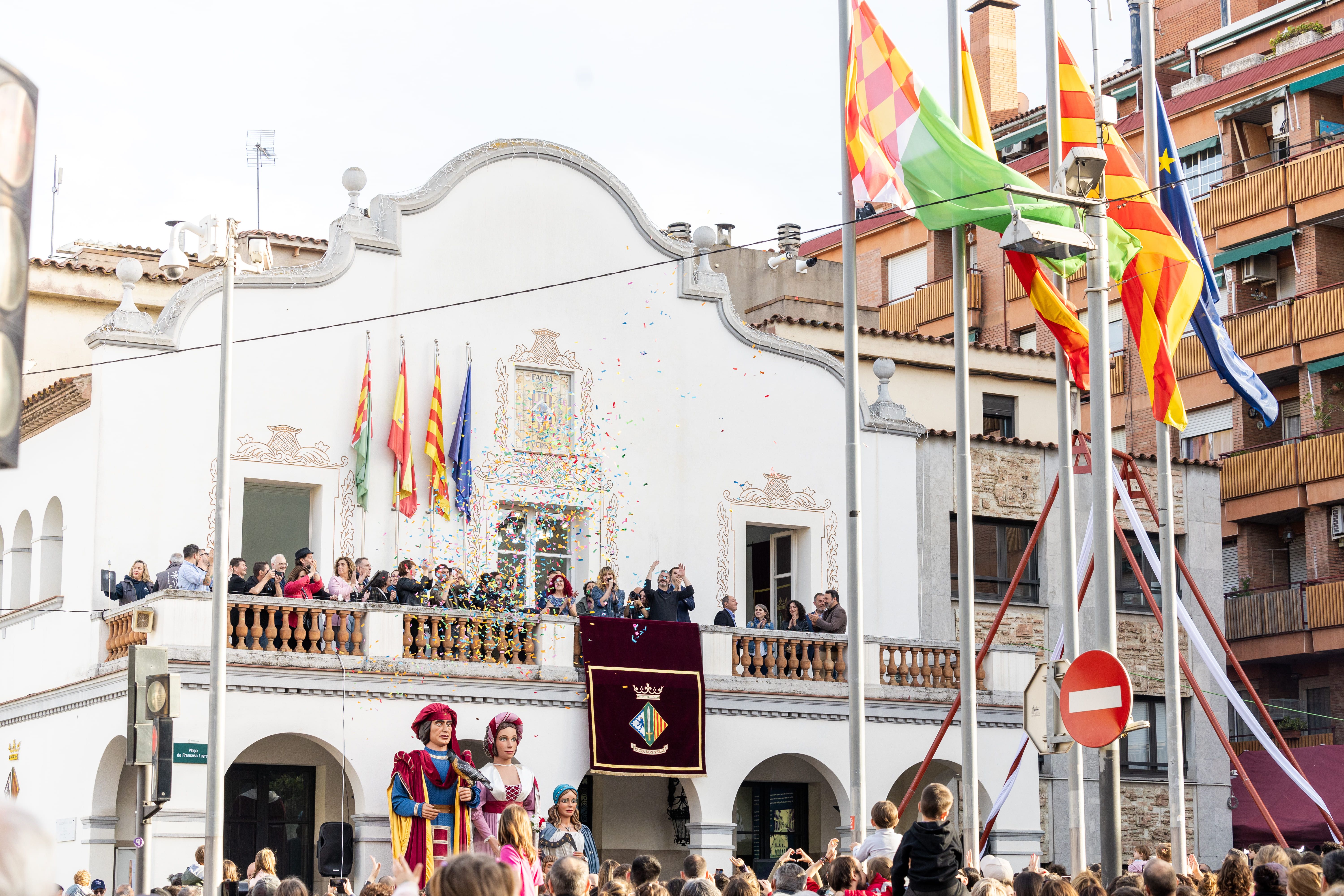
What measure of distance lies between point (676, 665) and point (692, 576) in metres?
2.75

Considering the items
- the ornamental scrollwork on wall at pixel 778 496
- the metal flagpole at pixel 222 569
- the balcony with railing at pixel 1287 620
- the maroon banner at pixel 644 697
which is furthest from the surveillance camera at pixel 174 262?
the balcony with railing at pixel 1287 620

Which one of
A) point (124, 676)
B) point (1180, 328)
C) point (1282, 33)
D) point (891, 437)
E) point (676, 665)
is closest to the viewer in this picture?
point (1180, 328)

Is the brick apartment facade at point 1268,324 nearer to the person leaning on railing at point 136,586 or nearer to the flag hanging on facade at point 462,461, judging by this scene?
the flag hanging on facade at point 462,461

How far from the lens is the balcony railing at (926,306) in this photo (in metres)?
42.4

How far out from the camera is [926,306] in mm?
42812

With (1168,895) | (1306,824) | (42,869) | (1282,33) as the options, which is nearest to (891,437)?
(1306,824)

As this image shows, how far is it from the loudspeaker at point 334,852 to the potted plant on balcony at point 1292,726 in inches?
853

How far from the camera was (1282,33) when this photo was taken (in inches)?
1601

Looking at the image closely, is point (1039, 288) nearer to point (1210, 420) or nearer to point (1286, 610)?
point (1286, 610)

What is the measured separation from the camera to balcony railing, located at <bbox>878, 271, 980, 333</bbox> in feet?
139

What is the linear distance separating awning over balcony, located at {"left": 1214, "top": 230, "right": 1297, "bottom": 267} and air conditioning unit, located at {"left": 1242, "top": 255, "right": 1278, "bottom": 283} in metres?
0.11

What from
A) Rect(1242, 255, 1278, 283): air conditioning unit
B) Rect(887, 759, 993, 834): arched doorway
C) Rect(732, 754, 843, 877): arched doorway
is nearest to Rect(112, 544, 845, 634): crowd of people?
Rect(732, 754, 843, 877): arched doorway

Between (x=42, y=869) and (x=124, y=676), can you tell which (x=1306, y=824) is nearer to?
(x=124, y=676)

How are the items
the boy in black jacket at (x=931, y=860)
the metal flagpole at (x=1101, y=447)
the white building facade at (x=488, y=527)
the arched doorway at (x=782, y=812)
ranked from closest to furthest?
the boy in black jacket at (x=931, y=860) → the metal flagpole at (x=1101, y=447) → the white building facade at (x=488, y=527) → the arched doorway at (x=782, y=812)
